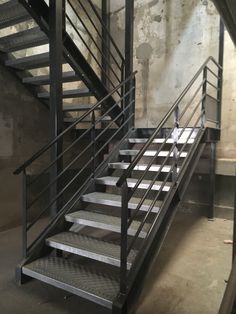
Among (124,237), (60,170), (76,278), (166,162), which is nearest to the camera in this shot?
(124,237)

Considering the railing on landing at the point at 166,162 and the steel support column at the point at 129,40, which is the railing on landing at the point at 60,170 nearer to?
the steel support column at the point at 129,40

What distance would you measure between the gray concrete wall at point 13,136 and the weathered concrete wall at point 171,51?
2.05 meters

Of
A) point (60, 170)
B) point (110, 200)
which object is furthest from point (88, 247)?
point (60, 170)

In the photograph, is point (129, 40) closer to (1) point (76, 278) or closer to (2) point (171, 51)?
(2) point (171, 51)

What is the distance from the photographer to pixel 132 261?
217 centimetres

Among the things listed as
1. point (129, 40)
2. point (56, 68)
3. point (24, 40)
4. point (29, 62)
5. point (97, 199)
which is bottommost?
point (97, 199)

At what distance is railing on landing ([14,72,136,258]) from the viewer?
8.36 ft

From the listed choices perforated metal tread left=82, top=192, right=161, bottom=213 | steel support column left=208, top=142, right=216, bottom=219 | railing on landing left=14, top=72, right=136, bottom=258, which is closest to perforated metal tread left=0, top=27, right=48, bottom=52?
railing on landing left=14, top=72, right=136, bottom=258

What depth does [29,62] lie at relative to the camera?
11.7 feet

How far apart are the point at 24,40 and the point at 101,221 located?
7.76ft

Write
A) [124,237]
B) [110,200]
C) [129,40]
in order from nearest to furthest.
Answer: [124,237]
[110,200]
[129,40]

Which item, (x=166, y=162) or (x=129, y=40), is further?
(x=129, y=40)

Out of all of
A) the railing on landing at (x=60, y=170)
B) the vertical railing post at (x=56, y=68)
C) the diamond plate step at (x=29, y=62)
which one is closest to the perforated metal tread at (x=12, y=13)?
the vertical railing post at (x=56, y=68)

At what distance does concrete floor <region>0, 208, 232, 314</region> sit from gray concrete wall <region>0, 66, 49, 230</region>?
568mm
